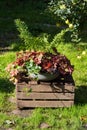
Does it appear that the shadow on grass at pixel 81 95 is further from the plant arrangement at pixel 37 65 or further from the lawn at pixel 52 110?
the plant arrangement at pixel 37 65

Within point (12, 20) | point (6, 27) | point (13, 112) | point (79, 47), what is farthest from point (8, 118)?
point (12, 20)

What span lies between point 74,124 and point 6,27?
613cm

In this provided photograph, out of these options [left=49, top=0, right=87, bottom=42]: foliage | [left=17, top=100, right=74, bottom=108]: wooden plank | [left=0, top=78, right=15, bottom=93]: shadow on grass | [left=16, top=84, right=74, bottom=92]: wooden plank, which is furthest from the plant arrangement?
[left=49, top=0, right=87, bottom=42]: foliage

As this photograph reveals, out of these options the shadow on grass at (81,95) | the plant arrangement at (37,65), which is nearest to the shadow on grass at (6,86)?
the plant arrangement at (37,65)

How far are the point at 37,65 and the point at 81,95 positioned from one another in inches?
45.1

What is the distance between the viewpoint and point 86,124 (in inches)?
233

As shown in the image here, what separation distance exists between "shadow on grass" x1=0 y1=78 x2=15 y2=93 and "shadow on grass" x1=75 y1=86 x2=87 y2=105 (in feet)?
3.81

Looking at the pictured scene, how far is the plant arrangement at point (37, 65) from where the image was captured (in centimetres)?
620

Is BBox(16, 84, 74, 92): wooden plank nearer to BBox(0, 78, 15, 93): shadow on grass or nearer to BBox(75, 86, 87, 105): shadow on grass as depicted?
BBox(75, 86, 87, 105): shadow on grass

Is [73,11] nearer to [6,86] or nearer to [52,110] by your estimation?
[6,86]

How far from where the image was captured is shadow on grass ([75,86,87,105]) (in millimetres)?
6657

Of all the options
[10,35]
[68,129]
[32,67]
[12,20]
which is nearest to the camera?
[68,129]

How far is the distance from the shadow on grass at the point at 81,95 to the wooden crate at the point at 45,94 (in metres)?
0.34

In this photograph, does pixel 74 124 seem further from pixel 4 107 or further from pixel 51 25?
pixel 51 25
